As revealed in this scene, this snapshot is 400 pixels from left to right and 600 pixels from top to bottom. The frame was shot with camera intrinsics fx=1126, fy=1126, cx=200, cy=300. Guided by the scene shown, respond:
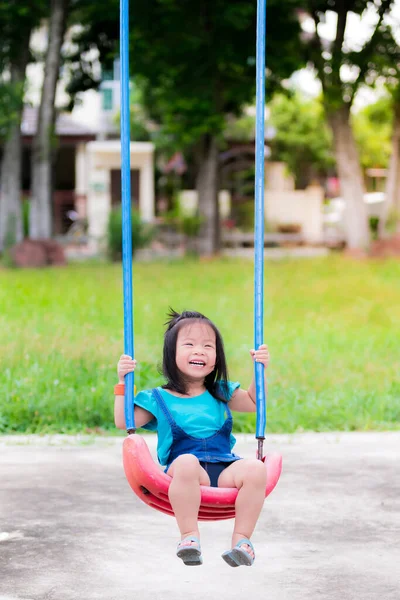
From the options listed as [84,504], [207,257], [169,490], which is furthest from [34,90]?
[169,490]

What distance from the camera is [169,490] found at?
3559 mm

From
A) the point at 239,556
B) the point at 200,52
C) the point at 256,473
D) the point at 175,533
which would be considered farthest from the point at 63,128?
the point at 239,556

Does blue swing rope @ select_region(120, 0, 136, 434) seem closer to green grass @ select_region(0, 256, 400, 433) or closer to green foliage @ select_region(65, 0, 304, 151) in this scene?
green grass @ select_region(0, 256, 400, 433)

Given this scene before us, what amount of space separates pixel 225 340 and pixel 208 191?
12538mm

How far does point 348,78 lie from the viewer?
21.3m

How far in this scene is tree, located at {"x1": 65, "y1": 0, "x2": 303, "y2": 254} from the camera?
779 inches

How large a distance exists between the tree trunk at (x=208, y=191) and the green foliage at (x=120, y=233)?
1.13 m

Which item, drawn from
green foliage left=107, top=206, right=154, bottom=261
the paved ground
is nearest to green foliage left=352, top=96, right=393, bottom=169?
green foliage left=107, top=206, right=154, bottom=261

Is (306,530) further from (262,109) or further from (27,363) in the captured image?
(27,363)

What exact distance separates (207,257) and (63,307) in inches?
408

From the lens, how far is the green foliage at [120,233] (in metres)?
20.5

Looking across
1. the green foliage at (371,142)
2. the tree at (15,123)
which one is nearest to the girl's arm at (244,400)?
the tree at (15,123)

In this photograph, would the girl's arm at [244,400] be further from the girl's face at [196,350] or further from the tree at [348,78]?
the tree at [348,78]

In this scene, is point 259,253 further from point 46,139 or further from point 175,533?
point 46,139
